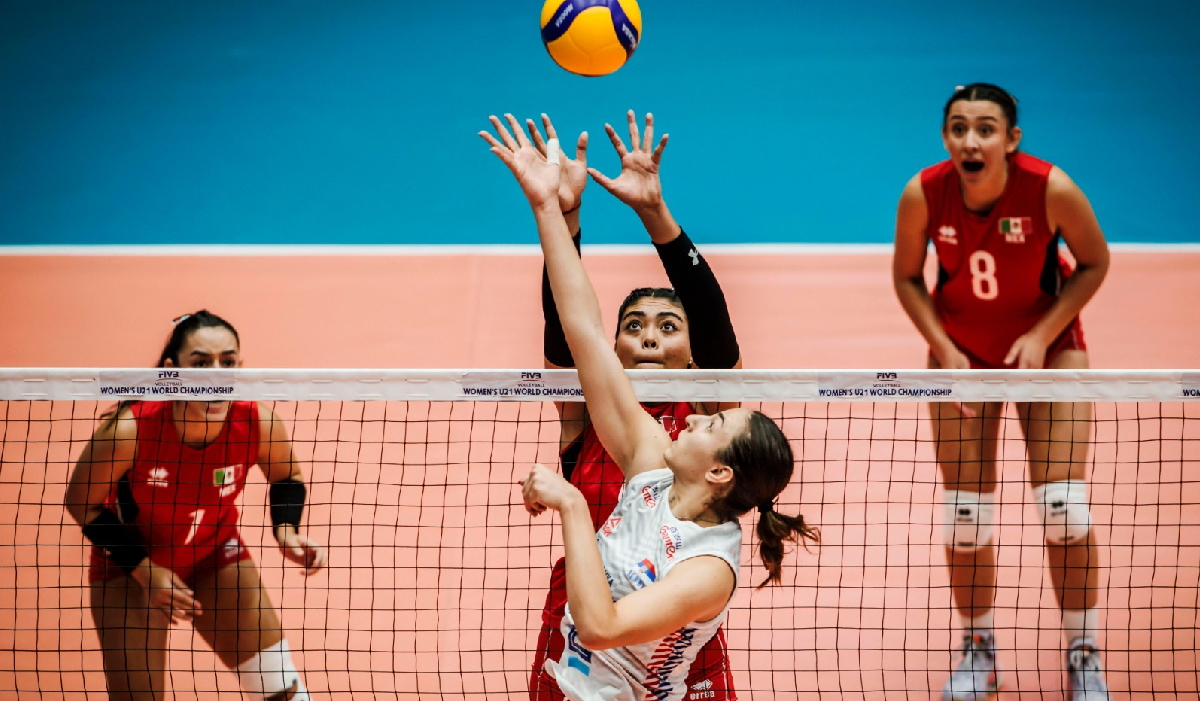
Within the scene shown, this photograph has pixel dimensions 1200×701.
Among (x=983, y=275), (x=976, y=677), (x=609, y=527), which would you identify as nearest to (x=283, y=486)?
(x=609, y=527)

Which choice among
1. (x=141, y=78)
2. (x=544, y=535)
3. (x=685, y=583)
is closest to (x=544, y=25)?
(x=544, y=535)

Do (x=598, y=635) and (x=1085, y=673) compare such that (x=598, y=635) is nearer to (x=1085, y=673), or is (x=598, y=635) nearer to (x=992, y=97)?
(x=1085, y=673)

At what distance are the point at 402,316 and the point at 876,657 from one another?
4.48 meters

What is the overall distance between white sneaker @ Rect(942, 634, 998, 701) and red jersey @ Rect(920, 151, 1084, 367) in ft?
4.10

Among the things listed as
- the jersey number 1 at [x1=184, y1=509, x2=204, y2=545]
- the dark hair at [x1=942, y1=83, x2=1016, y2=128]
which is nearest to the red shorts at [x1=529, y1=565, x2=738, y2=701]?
the jersey number 1 at [x1=184, y1=509, x2=204, y2=545]

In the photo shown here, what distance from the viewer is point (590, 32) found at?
5.57 m

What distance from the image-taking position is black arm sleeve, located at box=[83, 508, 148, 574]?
4.55m

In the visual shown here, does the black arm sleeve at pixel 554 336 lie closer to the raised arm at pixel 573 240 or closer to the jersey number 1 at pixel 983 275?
the raised arm at pixel 573 240

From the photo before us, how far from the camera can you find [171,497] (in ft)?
15.3

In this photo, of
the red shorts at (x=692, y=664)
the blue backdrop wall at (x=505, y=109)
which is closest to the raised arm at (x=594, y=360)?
the red shorts at (x=692, y=664)

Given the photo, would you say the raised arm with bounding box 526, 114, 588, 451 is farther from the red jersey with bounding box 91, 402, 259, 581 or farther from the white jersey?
the red jersey with bounding box 91, 402, 259, 581

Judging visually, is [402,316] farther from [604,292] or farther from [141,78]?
[141,78]

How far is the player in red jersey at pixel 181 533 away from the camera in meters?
4.54

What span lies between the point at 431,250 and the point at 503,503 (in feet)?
11.3
